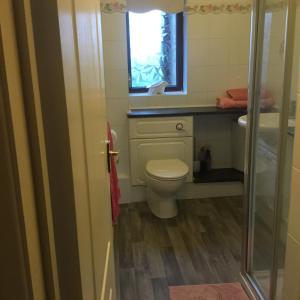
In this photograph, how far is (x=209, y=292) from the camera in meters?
2.02

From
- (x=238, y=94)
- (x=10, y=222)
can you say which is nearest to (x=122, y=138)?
(x=238, y=94)

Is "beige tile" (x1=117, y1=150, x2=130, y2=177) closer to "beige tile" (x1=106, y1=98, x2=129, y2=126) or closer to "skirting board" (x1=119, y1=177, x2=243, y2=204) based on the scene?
"skirting board" (x1=119, y1=177, x2=243, y2=204)

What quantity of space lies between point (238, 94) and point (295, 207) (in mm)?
2011

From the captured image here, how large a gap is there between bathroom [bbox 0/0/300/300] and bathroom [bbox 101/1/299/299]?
1cm

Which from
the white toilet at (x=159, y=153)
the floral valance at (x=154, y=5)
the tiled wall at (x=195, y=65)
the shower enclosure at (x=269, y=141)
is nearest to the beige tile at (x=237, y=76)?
the tiled wall at (x=195, y=65)

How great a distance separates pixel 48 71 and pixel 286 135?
4.05 feet

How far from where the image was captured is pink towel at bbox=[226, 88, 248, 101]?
10.3 ft

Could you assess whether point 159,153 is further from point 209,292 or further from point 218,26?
point 209,292

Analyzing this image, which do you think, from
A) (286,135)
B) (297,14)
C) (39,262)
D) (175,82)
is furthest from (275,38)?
(175,82)

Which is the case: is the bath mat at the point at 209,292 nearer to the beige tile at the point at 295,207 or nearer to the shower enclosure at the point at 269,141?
the shower enclosure at the point at 269,141

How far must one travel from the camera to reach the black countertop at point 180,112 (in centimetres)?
298

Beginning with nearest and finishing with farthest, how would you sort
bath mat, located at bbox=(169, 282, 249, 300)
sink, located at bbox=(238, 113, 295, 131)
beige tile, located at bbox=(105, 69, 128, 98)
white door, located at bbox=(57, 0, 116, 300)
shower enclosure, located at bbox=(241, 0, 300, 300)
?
white door, located at bbox=(57, 0, 116, 300)
shower enclosure, located at bbox=(241, 0, 300, 300)
sink, located at bbox=(238, 113, 295, 131)
bath mat, located at bbox=(169, 282, 249, 300)
beige tile, located at bbox=(105, 69, 128, 98)

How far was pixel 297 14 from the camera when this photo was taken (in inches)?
55.2

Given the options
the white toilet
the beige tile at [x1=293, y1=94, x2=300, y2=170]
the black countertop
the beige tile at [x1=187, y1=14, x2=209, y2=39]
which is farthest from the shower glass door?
the beige tile at [x1=187, y1=14, x2=209, y2=39]
